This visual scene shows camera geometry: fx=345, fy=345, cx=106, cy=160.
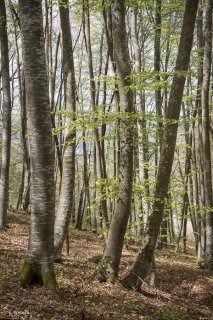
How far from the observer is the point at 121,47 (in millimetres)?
8195

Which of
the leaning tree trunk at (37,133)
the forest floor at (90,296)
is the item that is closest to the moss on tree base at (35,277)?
the leaning tree trunk at (37,133)

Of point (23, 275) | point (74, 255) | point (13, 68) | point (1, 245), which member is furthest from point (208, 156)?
point (13, 68)

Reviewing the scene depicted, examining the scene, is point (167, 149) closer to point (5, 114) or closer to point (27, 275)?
point (27, 275)

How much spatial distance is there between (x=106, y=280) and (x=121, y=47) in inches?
218

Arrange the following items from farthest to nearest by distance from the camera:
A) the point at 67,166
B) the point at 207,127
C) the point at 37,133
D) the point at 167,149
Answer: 1. the point at 207,127
2. the point at 67,166
3. the point at 167,149
4. the point at 37,133

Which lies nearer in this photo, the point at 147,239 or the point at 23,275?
the point at 23,275

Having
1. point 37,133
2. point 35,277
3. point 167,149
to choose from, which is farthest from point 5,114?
point 35,277

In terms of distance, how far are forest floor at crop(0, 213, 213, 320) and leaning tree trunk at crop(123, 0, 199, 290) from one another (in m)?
0.64

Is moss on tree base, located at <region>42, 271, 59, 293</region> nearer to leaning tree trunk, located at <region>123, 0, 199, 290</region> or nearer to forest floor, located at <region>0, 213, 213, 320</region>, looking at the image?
forest floor, located at <region>0, 213, 213, 320</region>

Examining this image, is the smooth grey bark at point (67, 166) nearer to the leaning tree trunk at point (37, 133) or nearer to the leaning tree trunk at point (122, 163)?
the leaning tree trunk at point (122, 163)

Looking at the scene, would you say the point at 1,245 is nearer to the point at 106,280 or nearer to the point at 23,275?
the point at 106,280

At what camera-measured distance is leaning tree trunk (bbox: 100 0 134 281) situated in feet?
26.5

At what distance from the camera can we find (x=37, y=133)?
607 cm

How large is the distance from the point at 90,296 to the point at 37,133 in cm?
339
